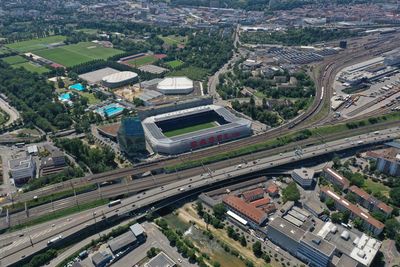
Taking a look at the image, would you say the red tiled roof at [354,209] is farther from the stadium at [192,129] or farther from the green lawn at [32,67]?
the green lawn at [32,67]

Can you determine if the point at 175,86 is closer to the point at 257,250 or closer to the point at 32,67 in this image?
the point at 32,67

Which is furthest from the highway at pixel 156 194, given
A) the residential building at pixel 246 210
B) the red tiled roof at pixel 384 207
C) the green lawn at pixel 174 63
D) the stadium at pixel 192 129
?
the green lawn at pixel 174 63

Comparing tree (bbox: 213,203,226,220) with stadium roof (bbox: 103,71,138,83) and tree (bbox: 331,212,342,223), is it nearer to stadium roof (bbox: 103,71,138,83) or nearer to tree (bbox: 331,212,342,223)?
tree (bbox: 331,212,342,223)

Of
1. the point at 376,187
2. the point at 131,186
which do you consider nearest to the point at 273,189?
the point at 376,187

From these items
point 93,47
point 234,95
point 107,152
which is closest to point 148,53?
point 93,47

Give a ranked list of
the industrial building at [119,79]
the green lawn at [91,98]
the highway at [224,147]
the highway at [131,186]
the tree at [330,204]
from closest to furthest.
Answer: the highway at [131,186]
the tree at [330,204]
the highway at [224,147]
the green lawn at [91,98]
the industrial building at [119,79]

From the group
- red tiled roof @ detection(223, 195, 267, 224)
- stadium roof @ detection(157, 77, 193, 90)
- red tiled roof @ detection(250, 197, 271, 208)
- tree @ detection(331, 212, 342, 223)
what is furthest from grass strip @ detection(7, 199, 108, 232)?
stadium roof @ detection(157, 77, 193, 90)

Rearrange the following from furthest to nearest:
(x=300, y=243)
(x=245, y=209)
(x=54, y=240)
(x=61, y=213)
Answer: (x=61, y=213), (x=245, y=209), (x=54, y=240), (x=300, y=243)
